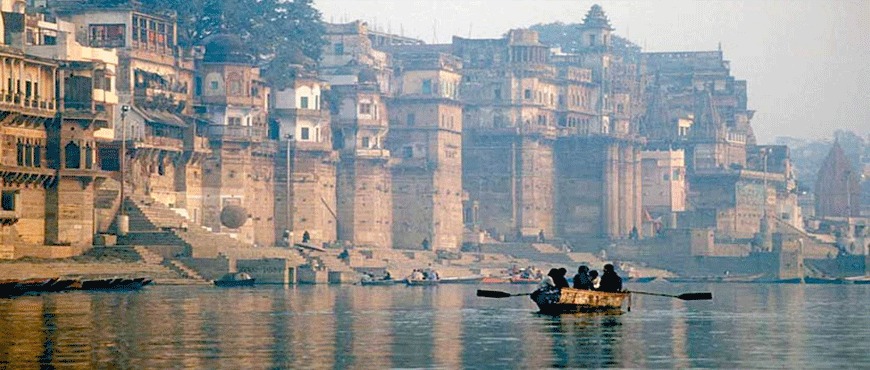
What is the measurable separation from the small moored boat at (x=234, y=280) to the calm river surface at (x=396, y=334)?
32.6 ft

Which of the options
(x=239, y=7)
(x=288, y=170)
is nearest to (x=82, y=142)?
(x=288, y=170)

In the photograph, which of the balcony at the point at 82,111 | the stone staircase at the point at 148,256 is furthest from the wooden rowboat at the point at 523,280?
the balcony at the point at 82,111

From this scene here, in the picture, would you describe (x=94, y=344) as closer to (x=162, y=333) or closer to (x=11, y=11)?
(x=162, y=333)

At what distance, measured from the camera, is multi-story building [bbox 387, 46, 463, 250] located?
131625 mm

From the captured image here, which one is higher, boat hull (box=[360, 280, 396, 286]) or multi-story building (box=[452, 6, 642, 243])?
multi-story building (box=[452, 6, 642, 243])

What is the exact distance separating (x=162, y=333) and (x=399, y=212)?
75537 mm

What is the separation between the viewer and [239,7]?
408 feet

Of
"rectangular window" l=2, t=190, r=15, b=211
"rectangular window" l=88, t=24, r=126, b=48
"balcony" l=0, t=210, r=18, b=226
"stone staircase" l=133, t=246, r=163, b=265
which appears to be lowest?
"stone staircase" l=133, t=246, r=163, b=265

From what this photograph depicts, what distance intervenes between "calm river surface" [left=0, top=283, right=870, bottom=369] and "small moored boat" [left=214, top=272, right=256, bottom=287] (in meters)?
9.94

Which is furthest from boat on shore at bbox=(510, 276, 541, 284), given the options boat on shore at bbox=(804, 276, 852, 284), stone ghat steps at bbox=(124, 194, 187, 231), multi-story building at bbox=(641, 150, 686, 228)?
multi-story building at bbox=(641, 150, 686, 228)

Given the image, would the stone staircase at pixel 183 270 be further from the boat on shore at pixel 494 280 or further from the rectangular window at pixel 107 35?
the boat on shore at pixel 494 280

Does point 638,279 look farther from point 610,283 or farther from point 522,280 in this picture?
point 610,283

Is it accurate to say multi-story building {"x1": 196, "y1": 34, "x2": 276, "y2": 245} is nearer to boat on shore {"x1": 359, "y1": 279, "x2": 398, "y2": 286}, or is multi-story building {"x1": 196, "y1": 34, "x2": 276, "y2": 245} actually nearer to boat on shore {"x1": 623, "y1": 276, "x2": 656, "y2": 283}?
boat on shore {"x1": 359, "y1": 279, "x2": 398, "y2": 286}

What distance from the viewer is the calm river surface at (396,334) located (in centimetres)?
4828
